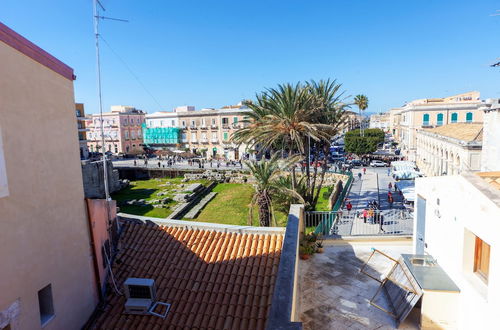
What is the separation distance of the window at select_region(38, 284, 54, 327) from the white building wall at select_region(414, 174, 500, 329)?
7075mm

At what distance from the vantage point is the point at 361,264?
8.69m

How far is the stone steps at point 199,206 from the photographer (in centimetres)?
2930

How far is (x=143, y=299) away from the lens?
7.32 meters

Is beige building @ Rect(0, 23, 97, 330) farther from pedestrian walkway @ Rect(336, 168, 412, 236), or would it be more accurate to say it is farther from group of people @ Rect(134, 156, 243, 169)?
group of people @ Rect(134, 156, 243, 169)

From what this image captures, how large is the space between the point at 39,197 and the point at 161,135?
208 feet

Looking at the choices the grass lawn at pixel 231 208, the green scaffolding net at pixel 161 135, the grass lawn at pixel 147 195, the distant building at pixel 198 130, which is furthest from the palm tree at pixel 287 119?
the green scaffolding net at pixel 161 135

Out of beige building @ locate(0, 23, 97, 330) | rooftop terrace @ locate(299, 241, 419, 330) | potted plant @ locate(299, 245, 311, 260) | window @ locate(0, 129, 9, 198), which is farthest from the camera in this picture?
potted plant @ locate(299, 245, 311, 260)

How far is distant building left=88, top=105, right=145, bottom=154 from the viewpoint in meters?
66.9

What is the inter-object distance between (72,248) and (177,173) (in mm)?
43808

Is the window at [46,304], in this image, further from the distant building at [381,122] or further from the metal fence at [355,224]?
the distant building at [381,122]

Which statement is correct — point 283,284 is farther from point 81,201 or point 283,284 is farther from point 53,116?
point 53,116

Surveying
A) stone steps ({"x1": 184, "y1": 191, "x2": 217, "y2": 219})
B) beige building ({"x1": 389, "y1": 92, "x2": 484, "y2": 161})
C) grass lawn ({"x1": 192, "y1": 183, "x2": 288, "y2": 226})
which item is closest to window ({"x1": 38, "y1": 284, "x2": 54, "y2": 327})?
grass lawn ({"x1": 192, "y1": 183, "x2": 288, "y2": 226})

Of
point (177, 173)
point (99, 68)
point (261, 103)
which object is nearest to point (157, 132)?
point (177, 173)

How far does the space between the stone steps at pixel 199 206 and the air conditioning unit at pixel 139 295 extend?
21726 millimetres
